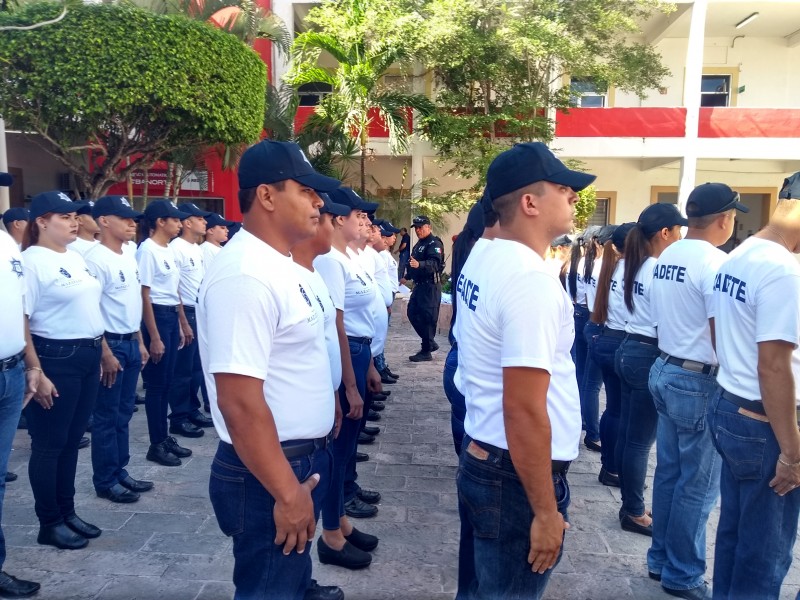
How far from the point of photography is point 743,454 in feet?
7.82

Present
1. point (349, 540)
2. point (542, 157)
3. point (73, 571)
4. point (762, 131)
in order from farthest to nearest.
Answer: point (762, 131), point (349, 540), point (73, 571), point (542, 157)

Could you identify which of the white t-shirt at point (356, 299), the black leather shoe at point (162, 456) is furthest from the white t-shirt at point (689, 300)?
the black leather shoe at point (162, 456)

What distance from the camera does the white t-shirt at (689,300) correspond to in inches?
117

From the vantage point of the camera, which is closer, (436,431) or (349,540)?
(349,540)

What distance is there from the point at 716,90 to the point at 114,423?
18562 mm

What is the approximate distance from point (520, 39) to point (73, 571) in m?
11.5

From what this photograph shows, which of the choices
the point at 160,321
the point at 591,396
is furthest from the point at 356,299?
the point at 591,396

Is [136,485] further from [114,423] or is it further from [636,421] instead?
[636,421]

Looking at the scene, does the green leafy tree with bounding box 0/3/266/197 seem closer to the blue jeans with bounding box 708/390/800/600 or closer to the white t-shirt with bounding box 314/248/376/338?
the white t-shirt with bounding box 314/248/376/338

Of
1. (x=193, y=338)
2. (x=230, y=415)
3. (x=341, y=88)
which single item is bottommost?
(x=193, y=338)

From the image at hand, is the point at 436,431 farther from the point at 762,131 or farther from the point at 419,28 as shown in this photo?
the point at 762,131

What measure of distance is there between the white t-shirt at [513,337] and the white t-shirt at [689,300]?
4.44 feet

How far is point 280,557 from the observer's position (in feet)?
6.24

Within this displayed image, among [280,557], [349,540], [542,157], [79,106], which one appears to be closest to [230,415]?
[280,557]
